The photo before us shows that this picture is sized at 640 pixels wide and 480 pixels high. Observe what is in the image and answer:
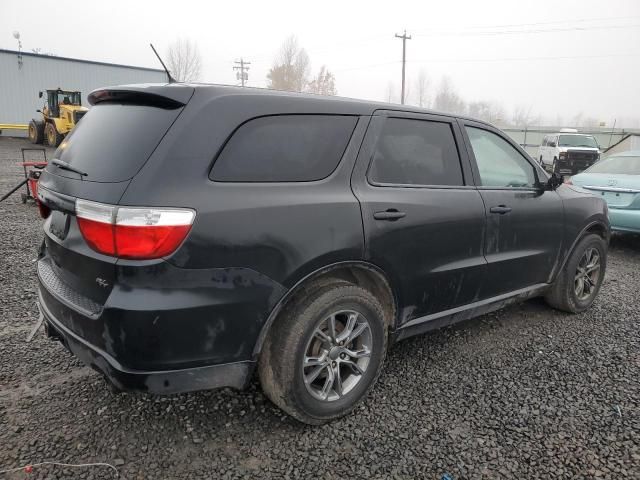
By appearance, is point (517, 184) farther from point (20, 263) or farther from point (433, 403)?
point (20, 263)

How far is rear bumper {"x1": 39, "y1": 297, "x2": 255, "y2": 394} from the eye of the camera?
1.96 meters

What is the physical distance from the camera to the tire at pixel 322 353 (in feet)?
7.38

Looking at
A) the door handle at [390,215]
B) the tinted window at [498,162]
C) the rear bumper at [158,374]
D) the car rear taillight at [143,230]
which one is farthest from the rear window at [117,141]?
the tinted window at [498,162]

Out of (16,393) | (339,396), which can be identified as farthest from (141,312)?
(16,393)

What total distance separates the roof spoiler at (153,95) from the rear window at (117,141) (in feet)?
0.10

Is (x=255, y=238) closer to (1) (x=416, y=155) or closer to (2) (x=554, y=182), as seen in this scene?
(1) (x=416, y=155)

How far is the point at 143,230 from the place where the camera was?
1.86m

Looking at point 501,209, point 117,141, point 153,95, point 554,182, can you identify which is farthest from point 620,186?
point 117,141

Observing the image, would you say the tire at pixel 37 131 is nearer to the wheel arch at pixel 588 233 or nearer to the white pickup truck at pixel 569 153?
the white pickup truck at pixel 569 153

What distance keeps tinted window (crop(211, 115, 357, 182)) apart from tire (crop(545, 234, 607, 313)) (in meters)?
2.60

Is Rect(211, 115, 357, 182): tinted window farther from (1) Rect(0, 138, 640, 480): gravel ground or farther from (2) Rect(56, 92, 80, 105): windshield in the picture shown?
(2) Rect(56, 92, 80, 105): windshield

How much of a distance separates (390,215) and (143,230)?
1.30 m

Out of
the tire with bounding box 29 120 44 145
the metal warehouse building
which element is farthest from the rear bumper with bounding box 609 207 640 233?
the metal warehouse building

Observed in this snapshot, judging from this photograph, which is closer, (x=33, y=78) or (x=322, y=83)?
(x=33, y=78)
